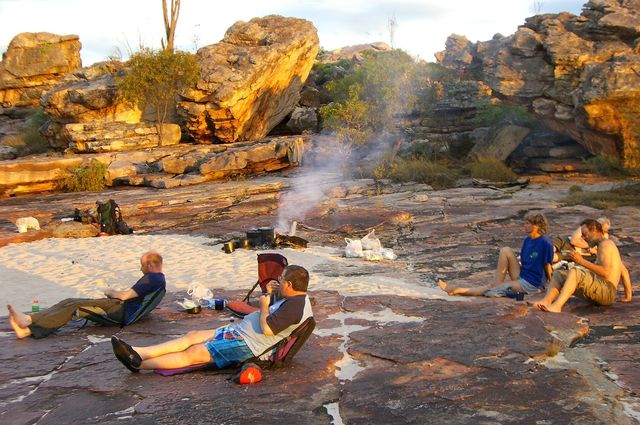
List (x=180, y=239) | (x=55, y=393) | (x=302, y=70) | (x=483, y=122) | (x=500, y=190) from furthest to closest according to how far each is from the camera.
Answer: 1. (x=302, y=70)
2. (x=483, y=122)
3. (x=500, y=190)
4. (x=180, y=239)
5. (x=55, y=393)

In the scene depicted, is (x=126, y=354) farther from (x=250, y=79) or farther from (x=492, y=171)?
(x=250, y=79)

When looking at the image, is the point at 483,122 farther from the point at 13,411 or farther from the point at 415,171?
the point at 13,411

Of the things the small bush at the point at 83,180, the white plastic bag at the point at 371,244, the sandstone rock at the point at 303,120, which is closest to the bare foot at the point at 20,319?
the white plastic bag at the point at 371,244

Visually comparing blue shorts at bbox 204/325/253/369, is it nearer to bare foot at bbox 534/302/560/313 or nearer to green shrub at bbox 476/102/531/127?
bare foot at bbox 534/302/560/313

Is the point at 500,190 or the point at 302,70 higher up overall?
the point at 302,70

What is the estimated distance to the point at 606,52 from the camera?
65.9 ft

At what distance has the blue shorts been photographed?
485 cm

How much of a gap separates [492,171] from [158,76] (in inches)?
520

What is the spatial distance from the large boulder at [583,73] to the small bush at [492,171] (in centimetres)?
226

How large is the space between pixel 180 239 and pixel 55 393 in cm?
903

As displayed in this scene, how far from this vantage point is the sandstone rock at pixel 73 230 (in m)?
14.6

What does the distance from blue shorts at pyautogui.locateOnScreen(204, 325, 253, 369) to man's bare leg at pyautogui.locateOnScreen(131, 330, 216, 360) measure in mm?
81

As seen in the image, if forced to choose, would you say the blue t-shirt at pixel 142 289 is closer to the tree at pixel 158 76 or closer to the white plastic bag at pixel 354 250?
the white plastic bag at pixel 354 250

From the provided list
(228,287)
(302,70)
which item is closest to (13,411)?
(228,287)
